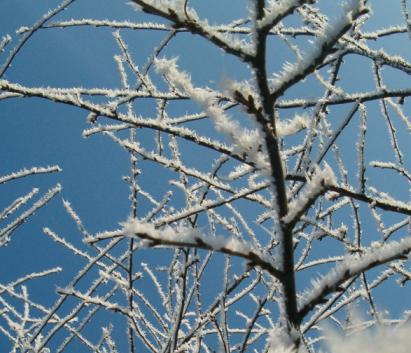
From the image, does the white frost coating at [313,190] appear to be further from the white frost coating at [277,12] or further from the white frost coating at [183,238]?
the white frost coating at [277,12]

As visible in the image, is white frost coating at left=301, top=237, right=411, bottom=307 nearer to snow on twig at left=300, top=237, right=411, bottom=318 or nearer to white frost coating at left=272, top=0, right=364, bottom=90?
snow on twig at left=300, top=237, right=411, bottom=318

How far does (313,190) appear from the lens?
72cm

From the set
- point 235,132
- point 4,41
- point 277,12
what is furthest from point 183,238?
point 4,41

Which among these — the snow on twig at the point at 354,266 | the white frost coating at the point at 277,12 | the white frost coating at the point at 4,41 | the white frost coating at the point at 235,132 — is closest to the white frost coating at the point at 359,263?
the snow on twig at the point at 354,266

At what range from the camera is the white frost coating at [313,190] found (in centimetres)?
70

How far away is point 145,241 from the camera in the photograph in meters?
0.64

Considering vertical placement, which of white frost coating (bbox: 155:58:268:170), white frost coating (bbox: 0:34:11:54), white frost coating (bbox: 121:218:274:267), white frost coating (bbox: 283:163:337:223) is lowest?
white frost coating (bbox: 121:218:274:267)

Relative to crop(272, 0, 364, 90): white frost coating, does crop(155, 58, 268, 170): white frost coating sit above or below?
below

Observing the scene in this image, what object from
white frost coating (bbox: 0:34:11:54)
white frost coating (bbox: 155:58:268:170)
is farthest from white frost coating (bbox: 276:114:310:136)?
white frost coating (bbox: 0:34:11:54)

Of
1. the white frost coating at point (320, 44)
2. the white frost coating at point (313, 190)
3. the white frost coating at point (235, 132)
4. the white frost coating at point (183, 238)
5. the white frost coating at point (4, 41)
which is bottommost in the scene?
the white frost coating at point (183, 238)

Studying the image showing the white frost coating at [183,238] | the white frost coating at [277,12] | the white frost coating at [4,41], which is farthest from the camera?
the white frost coating at [4,41]

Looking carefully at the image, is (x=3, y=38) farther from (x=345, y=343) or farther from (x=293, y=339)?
(x=345, y=343)

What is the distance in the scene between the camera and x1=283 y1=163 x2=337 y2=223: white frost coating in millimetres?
703

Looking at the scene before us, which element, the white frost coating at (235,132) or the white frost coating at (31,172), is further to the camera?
the white frost coating at (31,172)
